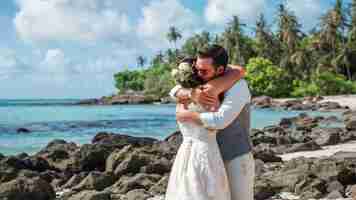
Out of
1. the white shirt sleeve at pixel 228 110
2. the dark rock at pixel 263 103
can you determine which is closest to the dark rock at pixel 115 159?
the white shirt sleeve at pixel 228 110

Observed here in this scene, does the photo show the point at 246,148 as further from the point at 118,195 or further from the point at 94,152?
the point at 94,152

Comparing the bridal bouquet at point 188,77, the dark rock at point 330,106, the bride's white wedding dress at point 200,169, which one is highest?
the bridal bouquet at point 188,77

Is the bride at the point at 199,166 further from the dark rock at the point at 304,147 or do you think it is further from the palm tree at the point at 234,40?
the palm tree at the point at 234,40

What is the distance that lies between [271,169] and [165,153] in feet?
12.1

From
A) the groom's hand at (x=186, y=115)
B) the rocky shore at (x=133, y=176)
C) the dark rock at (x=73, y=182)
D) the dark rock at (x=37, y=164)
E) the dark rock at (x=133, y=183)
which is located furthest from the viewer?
the dark rock at (x=37, y=164)

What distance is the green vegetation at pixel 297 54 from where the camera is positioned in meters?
67.8

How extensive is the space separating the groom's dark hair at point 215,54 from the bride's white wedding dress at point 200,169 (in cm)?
48

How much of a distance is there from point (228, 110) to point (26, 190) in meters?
6.80

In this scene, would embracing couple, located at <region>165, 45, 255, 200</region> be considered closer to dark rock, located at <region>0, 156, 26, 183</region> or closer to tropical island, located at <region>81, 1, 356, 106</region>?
dark rock, located at <region>0, 156, 26, 183</region>

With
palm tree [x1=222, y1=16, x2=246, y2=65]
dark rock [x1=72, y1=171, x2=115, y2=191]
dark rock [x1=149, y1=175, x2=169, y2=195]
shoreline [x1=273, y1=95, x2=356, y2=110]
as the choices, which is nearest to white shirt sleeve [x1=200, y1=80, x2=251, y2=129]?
dark rock [x1=149, y1=175, x2=169, y2=195]

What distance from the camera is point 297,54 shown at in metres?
71.0

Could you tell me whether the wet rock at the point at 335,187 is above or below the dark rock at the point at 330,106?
above

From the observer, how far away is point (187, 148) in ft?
14.6

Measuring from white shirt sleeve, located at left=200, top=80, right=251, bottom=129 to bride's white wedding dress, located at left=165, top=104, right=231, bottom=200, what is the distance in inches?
5.0
